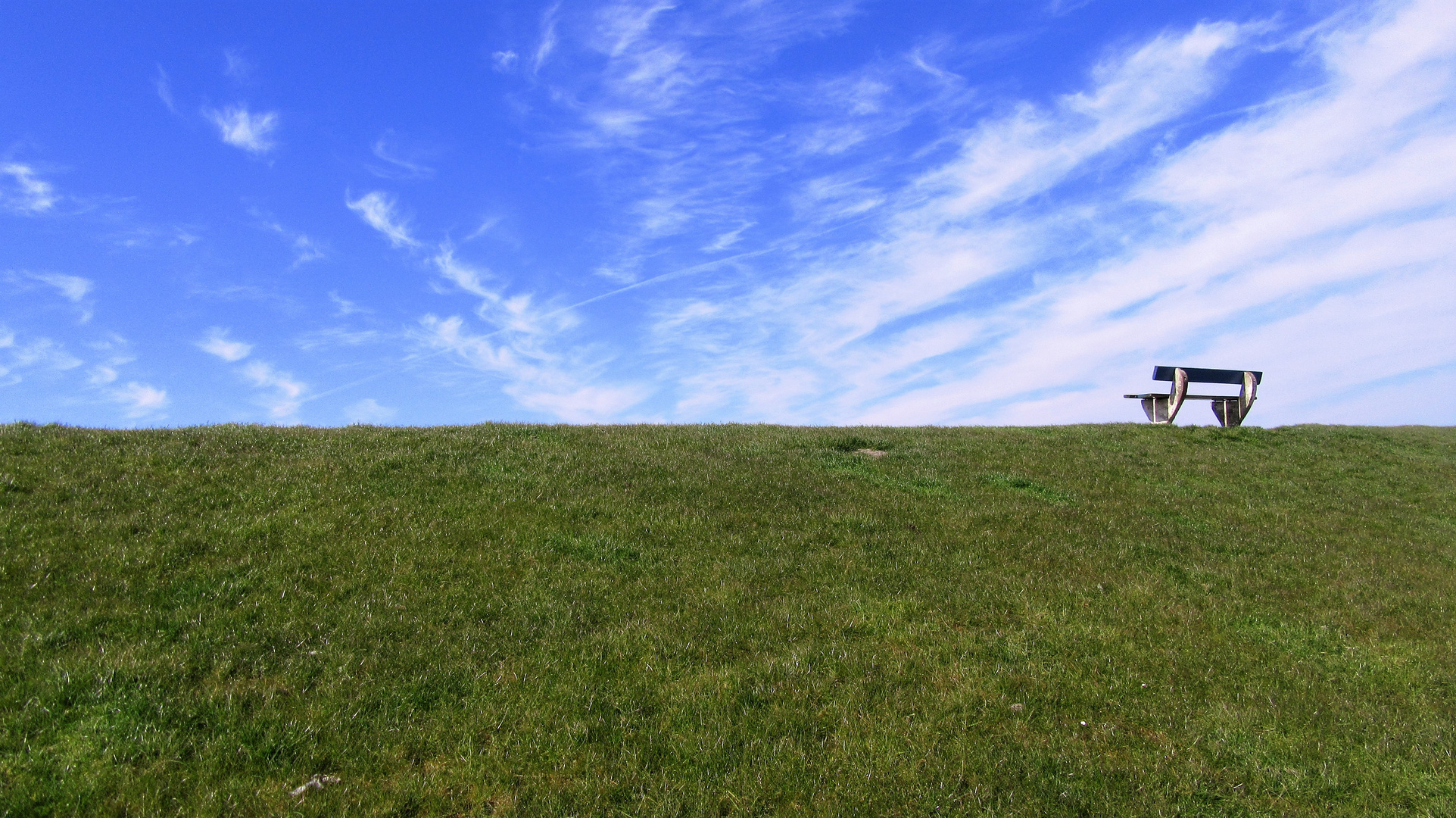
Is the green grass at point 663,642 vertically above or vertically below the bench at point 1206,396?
below

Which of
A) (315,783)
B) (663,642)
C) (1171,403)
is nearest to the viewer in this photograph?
(315,783)

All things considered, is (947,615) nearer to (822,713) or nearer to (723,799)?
(822,713)

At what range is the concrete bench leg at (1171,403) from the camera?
33.6 metres

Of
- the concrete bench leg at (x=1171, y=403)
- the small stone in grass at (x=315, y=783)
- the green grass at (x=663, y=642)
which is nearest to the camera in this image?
the small stone in grass at (x=315, y=783)

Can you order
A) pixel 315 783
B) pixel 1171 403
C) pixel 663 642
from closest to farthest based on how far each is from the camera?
pixel 315 783, pixel 663 642, pixel 1171 403

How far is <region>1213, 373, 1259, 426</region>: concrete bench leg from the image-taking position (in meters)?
34.2

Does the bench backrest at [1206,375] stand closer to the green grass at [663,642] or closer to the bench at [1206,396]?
the bench at [1206,396]

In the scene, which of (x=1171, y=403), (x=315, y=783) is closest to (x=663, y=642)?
(x=315, y=783)

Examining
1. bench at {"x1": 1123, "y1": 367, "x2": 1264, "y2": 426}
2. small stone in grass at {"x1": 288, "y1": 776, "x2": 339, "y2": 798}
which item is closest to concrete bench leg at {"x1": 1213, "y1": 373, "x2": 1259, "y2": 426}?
bench at {"x1": 1123, "y1": 367, "x2": 1264, "y2": 426}

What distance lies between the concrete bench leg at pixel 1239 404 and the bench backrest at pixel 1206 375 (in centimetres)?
23

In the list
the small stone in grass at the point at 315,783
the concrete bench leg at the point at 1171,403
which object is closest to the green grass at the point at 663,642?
the small stone in grass at the point at 315,783

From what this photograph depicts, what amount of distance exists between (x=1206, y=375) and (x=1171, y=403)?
2050 mm

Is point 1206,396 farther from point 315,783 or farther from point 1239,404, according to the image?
point 315,783

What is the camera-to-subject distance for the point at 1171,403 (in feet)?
112
